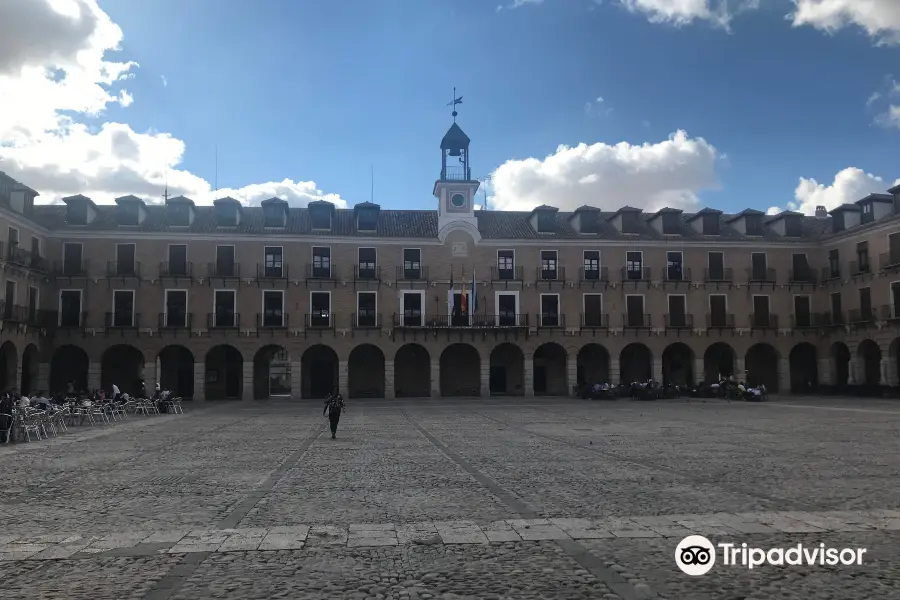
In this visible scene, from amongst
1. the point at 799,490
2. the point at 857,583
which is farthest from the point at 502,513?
the point at 799,490

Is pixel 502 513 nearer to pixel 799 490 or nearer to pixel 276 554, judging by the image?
pixel 276 554

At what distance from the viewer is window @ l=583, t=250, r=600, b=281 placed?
4912cm

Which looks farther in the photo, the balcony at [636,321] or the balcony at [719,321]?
the balcony at [719,321]

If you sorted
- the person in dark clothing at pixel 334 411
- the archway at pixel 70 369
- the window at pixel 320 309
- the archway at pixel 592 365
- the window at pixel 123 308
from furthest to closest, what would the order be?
the archway at pixel 592 365 → the window at pixel 320 309 → the archway at pixel 70 369 → the window at pixel 123 308 → the person in dark clothing at pixel 334 411

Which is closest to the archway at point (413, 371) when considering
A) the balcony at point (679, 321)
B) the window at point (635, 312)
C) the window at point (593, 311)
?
the window at point (593, 311)

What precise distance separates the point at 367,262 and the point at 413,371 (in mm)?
8294

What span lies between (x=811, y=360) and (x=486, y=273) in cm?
2469

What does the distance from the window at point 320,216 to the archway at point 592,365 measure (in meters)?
20.1

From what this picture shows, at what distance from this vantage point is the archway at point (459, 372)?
1954 inches

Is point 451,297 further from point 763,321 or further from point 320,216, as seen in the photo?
point 763,321

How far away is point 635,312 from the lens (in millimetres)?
49094

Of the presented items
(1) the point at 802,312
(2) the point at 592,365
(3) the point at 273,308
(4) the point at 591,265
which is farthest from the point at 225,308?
(1) the point at 802,312

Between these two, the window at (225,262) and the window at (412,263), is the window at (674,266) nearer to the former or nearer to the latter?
the window at (412,263)

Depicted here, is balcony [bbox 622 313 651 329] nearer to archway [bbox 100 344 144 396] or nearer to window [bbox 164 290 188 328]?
window [bbox 164 290 188 328]
